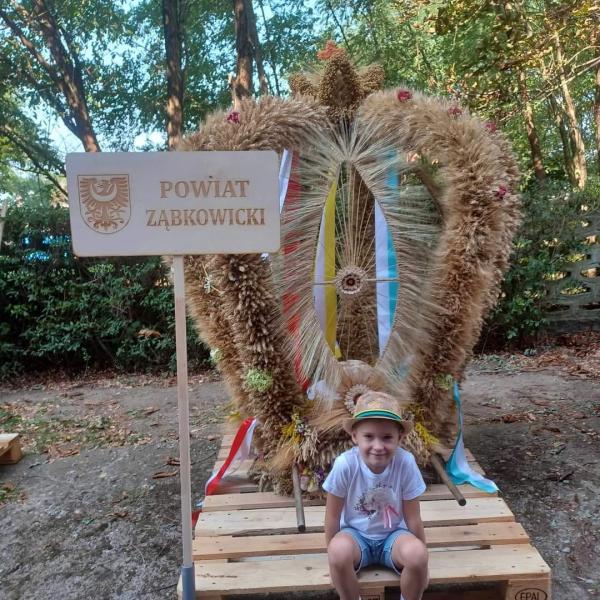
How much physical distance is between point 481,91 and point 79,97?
20.9 feet

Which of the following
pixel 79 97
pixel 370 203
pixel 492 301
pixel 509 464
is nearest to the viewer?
pixel 492 301

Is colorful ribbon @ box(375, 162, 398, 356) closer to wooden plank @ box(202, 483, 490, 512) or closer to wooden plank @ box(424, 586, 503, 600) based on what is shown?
wooden plank @ box(202, 483, 490, 512)

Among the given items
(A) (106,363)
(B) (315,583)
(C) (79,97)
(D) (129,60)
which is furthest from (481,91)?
(D) (129,60)

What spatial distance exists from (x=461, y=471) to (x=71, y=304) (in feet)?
15.4

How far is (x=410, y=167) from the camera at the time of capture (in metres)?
2.60

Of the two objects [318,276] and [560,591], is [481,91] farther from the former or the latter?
[560,591]

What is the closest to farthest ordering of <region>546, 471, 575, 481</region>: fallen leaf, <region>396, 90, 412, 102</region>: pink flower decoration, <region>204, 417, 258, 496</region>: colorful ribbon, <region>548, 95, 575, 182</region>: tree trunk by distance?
<region>396, 90, 412, 102</region>: pink flower decoration → <region>204, 417, 258, 496</region>: colorful ribbon → <region>546, 471, 575, 481</region>: fallen leaf → <region>548, 95, 575, 182</region>: tree trunk

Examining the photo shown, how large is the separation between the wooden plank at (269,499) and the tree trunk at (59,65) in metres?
6.97

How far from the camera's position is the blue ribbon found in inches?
96.1

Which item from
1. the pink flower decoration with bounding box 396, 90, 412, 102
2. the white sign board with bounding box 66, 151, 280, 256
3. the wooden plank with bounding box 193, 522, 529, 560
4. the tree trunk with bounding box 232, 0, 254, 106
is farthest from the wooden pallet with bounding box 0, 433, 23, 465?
the tree trunk with bounding box 232, 0, 254, 106

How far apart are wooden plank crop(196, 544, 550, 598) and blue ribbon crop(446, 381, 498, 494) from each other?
0.47 meters

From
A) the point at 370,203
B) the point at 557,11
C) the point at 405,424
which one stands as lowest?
the point at 405,424

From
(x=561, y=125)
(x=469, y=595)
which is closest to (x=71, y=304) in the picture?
(x=469, y=595)

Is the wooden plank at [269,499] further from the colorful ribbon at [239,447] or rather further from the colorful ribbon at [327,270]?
the colorful ribbon at [327,270]
